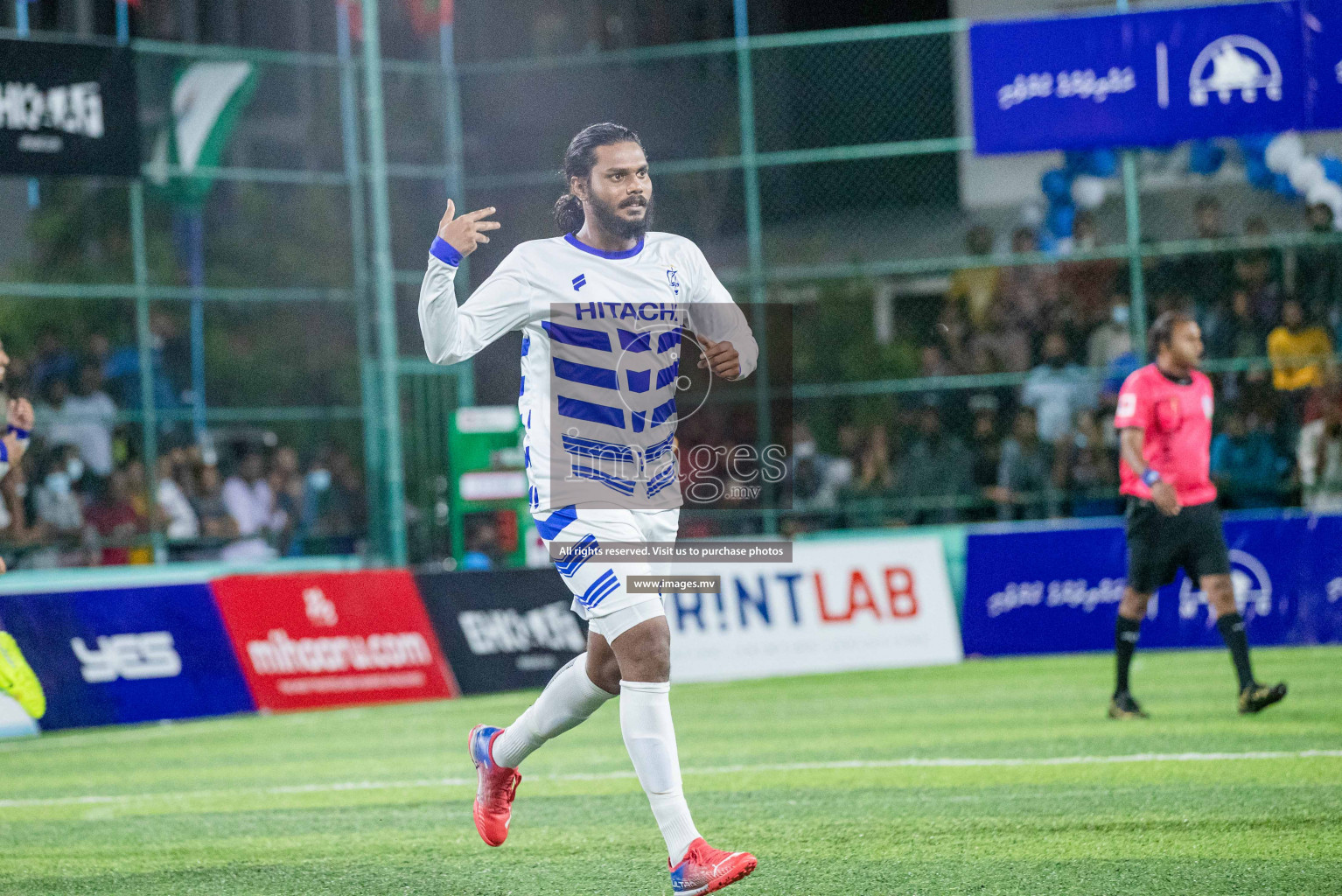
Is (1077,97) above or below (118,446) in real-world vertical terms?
above

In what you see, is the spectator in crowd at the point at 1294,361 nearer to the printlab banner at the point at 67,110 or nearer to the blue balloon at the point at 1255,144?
the blue balloon at the point at 1255,144

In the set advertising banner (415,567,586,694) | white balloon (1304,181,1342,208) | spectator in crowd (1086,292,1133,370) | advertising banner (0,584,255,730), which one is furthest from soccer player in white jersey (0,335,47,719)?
white balloon (1304,181,1342,208)

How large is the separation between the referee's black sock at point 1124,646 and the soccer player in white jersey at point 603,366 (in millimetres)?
4911

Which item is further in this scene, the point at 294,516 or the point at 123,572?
the point at 294,516

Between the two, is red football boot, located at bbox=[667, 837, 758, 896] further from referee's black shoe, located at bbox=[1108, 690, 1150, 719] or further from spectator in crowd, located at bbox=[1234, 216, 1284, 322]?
spectator in crowd, located at bbox=[1234, 216, 1284, 322]

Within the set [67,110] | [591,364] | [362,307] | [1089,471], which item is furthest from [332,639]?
[591,364]

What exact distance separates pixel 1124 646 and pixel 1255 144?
27.9ft

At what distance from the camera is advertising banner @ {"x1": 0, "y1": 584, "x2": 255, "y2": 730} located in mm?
12062

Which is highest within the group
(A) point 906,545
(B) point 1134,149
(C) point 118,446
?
(B) point 1134,149

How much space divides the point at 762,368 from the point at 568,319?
1103 centimetres

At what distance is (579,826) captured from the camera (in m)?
7.04

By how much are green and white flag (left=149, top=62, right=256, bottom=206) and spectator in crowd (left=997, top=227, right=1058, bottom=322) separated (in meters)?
8.19

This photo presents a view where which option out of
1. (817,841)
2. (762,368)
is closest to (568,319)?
(817,841)

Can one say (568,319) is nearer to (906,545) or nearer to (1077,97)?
(906,545)
